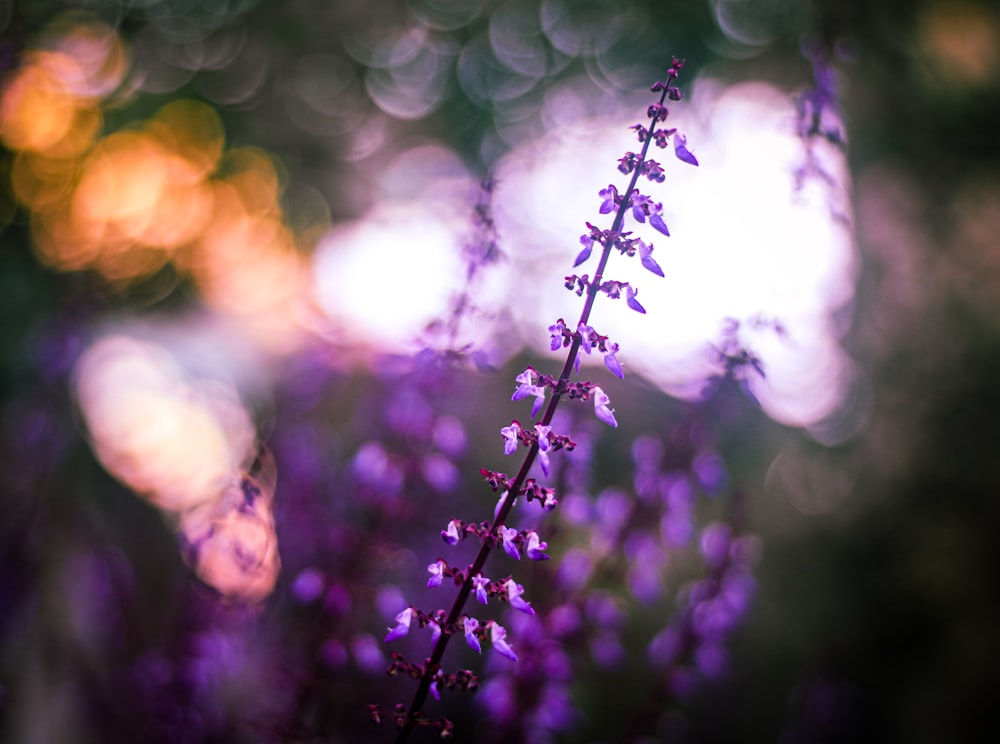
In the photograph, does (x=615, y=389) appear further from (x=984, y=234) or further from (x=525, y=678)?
(x=525, y=678)

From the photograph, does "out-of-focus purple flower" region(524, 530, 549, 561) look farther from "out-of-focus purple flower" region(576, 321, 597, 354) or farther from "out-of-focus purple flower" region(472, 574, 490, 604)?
"out-of-focus purple flower" region(576, 321, 597, 354)

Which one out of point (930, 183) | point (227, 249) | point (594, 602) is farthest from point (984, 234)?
point (227, 249)

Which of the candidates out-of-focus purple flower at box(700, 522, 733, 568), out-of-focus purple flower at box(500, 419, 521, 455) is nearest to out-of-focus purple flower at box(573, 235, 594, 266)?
out-of-focus purple flower at box(500, 419, 521, 455)

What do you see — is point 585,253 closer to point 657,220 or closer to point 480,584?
point 657,220

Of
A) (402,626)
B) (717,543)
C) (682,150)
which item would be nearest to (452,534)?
(402,626)

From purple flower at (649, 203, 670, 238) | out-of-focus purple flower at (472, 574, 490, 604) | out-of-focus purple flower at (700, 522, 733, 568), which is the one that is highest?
out-of-focus purple flower at (700, 522, 733, 568)

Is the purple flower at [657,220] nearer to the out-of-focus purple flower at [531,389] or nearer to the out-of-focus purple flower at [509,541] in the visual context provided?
the out-of-focus purple flower at [531,389]

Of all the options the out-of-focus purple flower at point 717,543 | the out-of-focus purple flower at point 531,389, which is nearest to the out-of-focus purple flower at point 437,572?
the out-of-focus purple flower at point 531,389

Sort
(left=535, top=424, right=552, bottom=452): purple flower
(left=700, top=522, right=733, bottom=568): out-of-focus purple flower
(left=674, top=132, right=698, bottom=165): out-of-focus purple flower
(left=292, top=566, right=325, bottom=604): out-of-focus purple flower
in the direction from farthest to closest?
(left=700, top=522, right=733, bottom=568): out-of-focus purple flower < (left=292, top=566, right=325, bottom=604): out-of-focus purple flower < (left=674, top=132, right=698, bottom=165): out-of-focus purple flower < (left=535, top=424, right=552, bottom=452): purple flower
